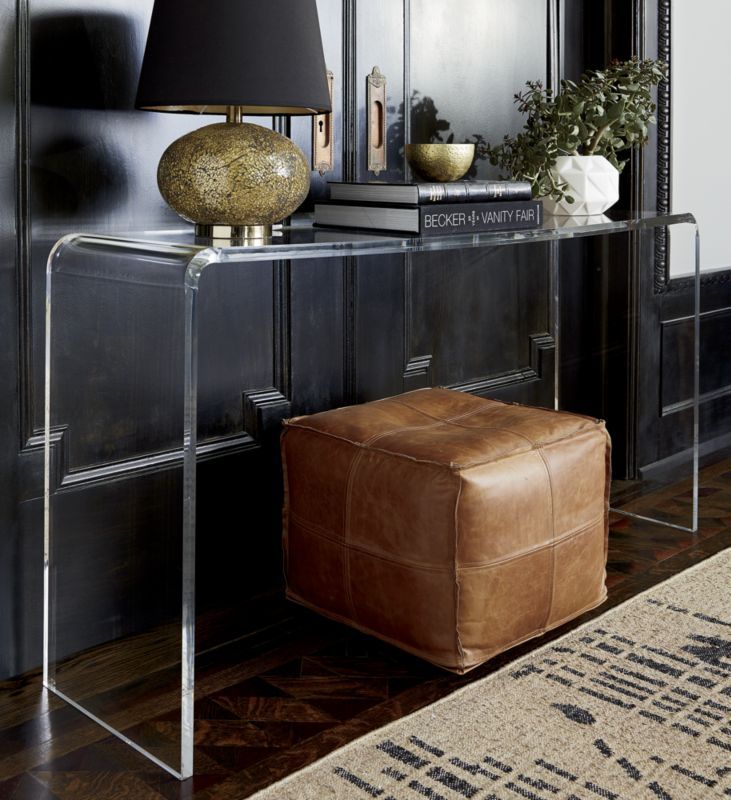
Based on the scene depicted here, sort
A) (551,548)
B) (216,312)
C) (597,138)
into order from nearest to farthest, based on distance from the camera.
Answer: (551,548) → (216,312) → (597,138)

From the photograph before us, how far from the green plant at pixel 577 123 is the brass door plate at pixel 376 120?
299 mm

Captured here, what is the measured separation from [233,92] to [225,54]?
0.19 ft

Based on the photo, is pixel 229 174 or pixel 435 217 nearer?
pixel 229 174

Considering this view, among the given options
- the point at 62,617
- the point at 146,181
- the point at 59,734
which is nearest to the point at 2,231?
the point at 146,181

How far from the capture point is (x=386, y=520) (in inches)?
76.2

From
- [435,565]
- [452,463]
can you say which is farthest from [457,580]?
[452,463]

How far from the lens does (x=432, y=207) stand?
6.29 ft

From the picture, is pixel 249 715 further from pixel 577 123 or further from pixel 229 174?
pixel 577 123

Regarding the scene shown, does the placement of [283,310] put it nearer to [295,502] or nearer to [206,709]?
[295,502]

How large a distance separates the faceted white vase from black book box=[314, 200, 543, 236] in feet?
0.98

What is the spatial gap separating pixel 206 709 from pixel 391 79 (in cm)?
140

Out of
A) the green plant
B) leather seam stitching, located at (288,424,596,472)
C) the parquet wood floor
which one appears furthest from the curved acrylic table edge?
the parquet wood floor

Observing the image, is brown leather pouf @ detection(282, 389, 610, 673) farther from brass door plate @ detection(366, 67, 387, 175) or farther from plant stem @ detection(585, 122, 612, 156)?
plant stem @ detection(585, 122, 612, 156)

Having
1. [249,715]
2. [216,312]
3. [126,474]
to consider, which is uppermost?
[216,312]
